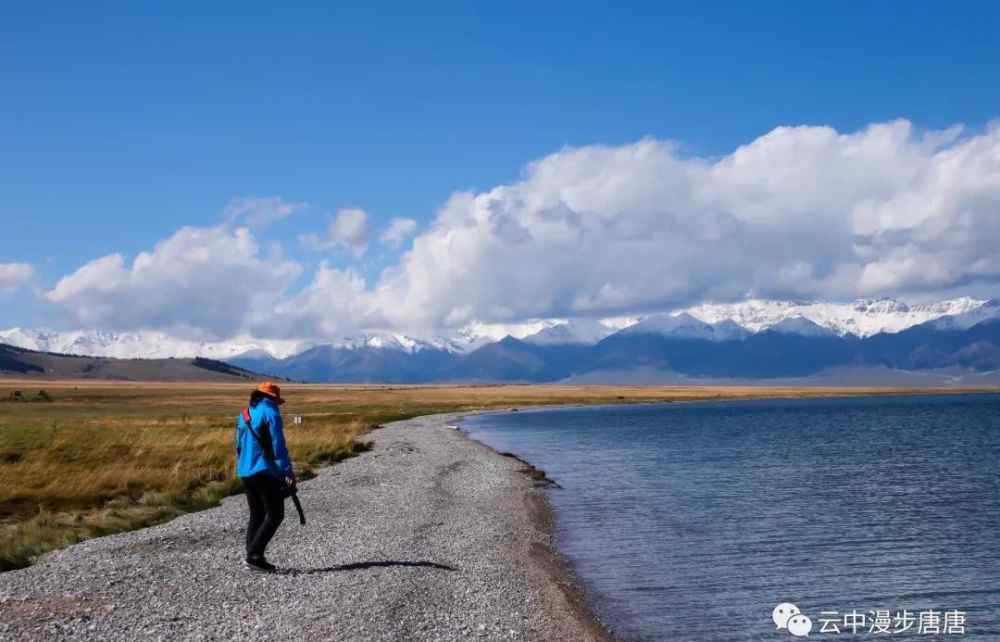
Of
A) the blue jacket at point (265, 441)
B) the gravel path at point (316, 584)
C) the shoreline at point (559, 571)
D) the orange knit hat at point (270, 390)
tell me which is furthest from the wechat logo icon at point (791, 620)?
the orange knit hat at point (270, 390)

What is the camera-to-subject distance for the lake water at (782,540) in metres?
18.3

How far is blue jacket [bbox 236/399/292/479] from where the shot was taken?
1642 centimetres

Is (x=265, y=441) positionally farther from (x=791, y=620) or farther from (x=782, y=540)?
(x=782, y=540)

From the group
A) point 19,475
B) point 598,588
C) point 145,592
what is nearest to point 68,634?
point 145,592

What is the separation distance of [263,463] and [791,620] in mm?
10788

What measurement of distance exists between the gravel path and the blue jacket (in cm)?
208

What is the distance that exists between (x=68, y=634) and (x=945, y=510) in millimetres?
30938

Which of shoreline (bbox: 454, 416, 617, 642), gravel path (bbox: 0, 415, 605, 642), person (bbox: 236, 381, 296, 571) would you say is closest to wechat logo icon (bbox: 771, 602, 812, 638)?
shoreline (bbox: 454, 416, 617, 642)

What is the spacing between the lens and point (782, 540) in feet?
88.1

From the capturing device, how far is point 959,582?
70.0ft

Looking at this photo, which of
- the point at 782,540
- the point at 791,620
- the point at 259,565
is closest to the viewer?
the point at 259,565

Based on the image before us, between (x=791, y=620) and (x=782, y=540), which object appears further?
(x=782, y=540)

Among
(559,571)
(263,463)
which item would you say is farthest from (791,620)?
(263,463)

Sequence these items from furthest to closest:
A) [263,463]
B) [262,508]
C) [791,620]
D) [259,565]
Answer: [791,620]
[259,565]
[262,508]
[263,463]
